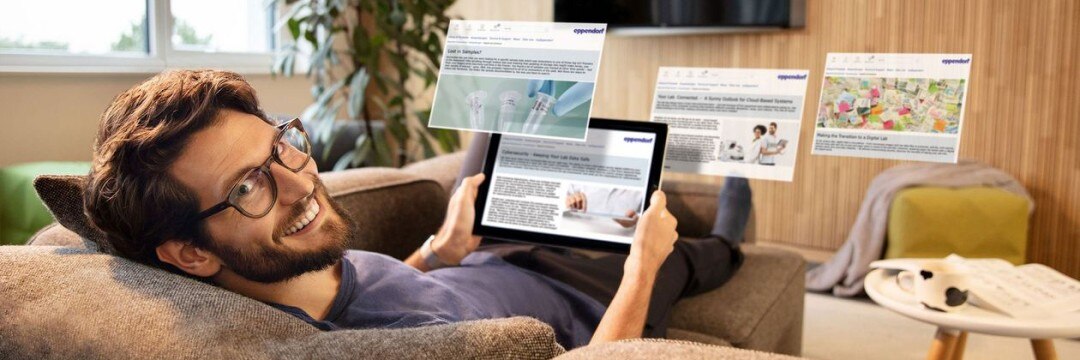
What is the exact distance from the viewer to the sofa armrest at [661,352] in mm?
724

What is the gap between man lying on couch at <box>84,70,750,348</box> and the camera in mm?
1150

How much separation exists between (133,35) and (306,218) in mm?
2926

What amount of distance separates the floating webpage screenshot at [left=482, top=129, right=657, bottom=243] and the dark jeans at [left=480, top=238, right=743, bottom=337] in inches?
6.7

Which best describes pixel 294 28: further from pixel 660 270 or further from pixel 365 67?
pixel 660 270

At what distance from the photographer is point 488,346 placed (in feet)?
2.70

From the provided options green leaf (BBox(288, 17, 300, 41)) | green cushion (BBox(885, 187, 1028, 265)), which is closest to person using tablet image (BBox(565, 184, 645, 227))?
green cushion (BBox(885, 187, 1028, 265))

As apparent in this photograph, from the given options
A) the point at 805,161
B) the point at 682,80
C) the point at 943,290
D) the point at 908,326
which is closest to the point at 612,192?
the point at 682,80

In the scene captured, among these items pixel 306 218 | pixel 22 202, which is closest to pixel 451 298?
pixel 306 218

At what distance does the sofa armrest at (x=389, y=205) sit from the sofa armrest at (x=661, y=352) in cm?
118

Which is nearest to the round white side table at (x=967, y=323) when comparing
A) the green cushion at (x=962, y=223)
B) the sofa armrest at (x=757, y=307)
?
the sofa armrest at (x=757, y=307)

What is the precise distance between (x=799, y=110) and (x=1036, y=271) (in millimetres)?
646

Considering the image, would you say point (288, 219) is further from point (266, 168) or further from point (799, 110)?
point (799, 110)

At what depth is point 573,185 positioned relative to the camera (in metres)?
A: 1.69

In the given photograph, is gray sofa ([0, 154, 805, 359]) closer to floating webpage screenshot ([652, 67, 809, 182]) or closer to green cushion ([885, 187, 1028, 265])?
floating webpage screenshot ([652, 67, 809, 182])
